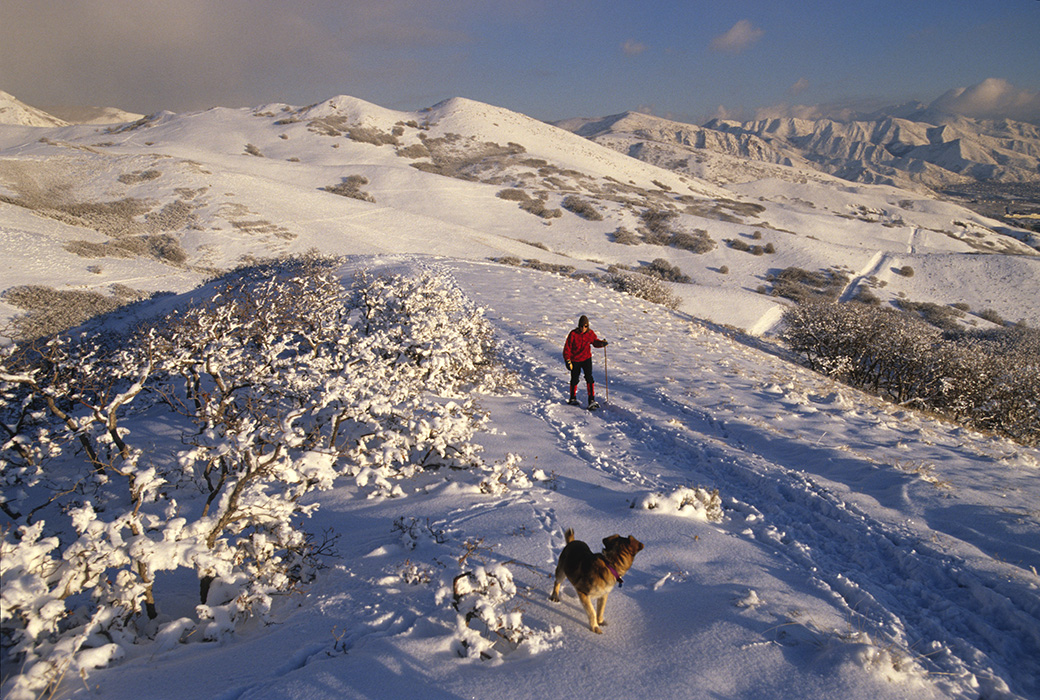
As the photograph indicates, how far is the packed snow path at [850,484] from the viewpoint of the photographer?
3895 millimetres

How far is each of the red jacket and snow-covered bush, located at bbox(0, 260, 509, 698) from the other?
6.45ft

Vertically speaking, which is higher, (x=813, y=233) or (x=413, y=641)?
(x=813, y=233)

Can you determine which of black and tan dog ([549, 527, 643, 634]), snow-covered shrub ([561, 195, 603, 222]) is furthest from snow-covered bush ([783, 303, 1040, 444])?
snow-covered shrub ([561, 195, 603, 222])

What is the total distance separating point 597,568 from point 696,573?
1521 mm

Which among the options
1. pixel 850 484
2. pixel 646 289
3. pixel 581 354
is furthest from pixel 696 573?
pixel 646 289

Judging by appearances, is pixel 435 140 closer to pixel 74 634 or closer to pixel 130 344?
pixel 130 344

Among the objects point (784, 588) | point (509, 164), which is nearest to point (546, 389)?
point (784, 588)

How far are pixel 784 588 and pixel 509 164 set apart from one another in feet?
219

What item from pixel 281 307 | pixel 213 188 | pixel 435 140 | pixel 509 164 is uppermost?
pixel 435 140

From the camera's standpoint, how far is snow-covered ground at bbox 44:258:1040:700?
3033 mm

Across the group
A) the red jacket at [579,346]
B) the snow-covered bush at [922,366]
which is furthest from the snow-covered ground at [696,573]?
the snow-covered bush at [922,366]

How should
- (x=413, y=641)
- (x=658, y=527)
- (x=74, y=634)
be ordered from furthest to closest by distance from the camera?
1. (x=658, y=527)
2. (x=413, y=641)
3. (x=74, y=634)

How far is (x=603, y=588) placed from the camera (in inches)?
129

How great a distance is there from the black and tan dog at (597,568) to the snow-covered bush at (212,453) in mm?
2149
